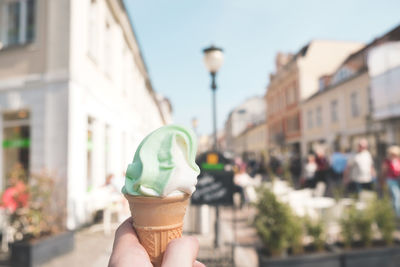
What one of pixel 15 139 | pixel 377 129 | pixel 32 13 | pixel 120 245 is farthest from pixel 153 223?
pixel 377 129

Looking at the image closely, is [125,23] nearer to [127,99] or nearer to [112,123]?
[127,99]

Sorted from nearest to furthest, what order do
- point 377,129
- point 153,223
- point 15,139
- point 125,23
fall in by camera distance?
point 153,223
point 15,139
point 125,23
point 377,129

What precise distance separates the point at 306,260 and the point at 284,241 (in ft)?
1.19

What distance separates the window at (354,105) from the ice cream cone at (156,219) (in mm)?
20735

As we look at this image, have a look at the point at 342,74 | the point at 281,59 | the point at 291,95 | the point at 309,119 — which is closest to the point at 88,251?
the point at 342,74

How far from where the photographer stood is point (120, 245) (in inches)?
47.9

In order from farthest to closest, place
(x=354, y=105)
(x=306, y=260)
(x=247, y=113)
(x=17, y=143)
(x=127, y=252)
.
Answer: (x=247, y=113), (x=354, y=105), (x=17, y=143), (x=306, y=260), (x=127, y=252)

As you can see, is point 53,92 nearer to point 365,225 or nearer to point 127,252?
point 127,252

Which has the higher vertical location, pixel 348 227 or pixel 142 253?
pixel 142 253

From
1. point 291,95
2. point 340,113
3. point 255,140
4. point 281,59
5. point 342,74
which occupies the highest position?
point 281,59

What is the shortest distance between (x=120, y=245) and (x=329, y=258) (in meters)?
3.41

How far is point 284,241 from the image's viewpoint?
142 inches

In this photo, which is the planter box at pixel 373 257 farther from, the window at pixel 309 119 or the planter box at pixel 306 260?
the window at pixel 309 119

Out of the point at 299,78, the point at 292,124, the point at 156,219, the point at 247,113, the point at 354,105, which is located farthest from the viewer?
the point at 247,113
